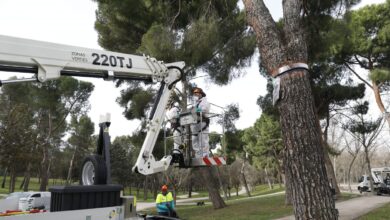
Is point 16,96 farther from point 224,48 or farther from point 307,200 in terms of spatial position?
point 307,200

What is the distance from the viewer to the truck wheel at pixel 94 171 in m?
3.87

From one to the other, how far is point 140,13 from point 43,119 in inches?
956

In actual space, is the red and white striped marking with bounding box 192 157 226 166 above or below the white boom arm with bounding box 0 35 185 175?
below

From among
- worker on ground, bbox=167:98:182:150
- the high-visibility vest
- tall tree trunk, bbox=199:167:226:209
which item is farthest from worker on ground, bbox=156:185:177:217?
tall tree trunk, bbox=199:167:226:209

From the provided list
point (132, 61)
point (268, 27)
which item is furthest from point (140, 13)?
point (268, 27)

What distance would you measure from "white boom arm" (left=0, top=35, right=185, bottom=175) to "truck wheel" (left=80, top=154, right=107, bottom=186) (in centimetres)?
75

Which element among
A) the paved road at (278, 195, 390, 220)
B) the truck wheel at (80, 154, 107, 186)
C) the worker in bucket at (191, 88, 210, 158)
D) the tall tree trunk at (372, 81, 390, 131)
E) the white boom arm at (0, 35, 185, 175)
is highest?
the tall tree trunk at (372, 81, 390, 131)

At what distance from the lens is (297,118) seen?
11.5ft

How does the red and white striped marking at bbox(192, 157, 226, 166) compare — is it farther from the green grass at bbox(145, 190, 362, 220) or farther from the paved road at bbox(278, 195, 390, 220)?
the green grass at bbox(145, 190, 362, 220)

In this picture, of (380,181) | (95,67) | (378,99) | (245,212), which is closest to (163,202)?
(95,67)

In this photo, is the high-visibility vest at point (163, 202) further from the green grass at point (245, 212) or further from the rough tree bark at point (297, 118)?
the rough tree bark at point (297, 118)

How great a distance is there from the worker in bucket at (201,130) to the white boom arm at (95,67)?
20.8 inches

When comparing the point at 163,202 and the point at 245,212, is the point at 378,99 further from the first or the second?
the point at 163,202

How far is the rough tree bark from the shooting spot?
334cm
